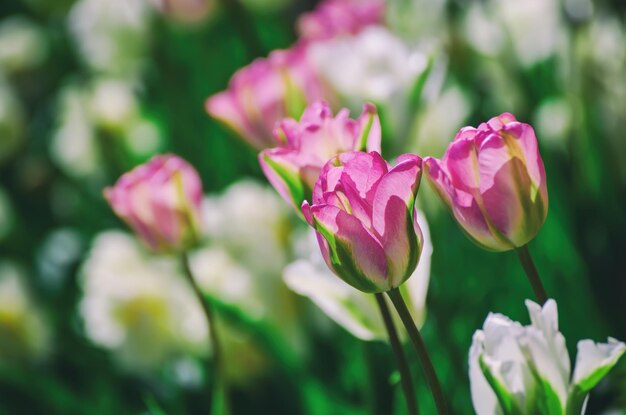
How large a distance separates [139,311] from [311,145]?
14.7 inches

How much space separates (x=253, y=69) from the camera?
557mm

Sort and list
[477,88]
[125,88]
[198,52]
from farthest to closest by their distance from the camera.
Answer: [198,52]
[125,88]
[477,88]

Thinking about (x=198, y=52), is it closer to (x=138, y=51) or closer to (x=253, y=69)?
(x=138, y=51)

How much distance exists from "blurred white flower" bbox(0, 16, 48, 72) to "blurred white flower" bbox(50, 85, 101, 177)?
239mm

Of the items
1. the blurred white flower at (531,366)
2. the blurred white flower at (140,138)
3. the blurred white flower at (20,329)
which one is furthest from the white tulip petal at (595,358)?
the blurred white flower at (140,138)

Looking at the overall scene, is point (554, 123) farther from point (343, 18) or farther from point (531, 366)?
point (531, 366)

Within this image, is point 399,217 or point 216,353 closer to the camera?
point 399,217

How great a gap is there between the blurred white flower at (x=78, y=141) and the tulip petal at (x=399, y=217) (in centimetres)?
76

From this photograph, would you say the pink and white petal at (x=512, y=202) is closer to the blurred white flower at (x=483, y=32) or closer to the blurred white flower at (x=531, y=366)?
the blurred white flower at (x=531, y=366)

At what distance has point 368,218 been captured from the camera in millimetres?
328

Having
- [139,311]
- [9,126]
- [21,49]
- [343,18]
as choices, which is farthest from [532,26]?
[21,49]

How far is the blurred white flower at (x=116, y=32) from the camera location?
116 cm

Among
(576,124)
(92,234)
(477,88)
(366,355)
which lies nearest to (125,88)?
(92,234)

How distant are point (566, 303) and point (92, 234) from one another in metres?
0.59
